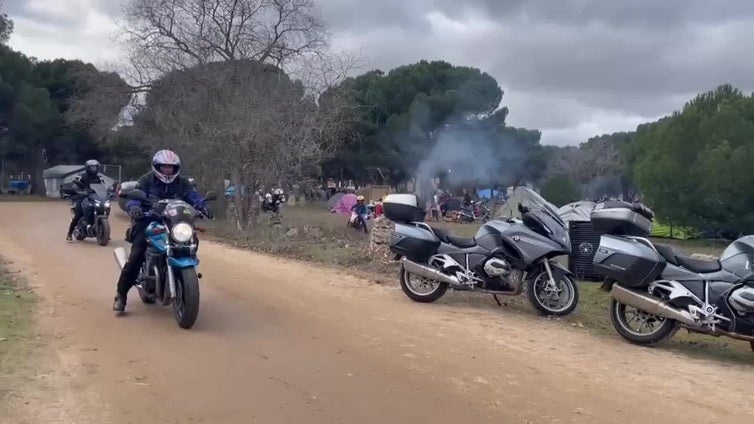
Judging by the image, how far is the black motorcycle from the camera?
1380cm

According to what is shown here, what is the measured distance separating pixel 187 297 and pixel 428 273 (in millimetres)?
3143

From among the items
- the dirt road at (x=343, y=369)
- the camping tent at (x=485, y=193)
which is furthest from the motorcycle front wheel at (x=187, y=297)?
the camping tent at (x=485, y=193)

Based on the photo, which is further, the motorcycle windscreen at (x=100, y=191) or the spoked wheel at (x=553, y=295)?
the motorcycle windscreen at (x=100, y=191)

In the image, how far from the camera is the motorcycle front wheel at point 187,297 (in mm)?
6504

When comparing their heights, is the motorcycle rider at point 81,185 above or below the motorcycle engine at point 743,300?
above

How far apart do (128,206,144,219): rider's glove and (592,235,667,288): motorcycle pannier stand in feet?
14.7

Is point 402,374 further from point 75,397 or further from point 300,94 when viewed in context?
point 300,94

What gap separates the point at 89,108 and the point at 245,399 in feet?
79.9

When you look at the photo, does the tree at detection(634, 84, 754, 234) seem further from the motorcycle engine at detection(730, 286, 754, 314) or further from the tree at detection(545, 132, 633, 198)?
the motorcycle engine at detection(730, 286, 754, 314)

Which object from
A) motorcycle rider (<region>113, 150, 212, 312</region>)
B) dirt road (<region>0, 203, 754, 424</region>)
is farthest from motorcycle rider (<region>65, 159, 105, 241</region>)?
motorcycle rider (<region>113, 150, 212, 312</region>)

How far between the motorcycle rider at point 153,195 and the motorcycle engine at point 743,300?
16.8 feet

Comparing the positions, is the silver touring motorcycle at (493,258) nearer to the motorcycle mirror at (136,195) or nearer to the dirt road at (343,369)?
the dirt road at (343,369)

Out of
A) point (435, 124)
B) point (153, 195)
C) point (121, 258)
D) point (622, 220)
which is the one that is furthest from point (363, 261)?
point (435, 124)

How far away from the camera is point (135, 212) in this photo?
693 cm
